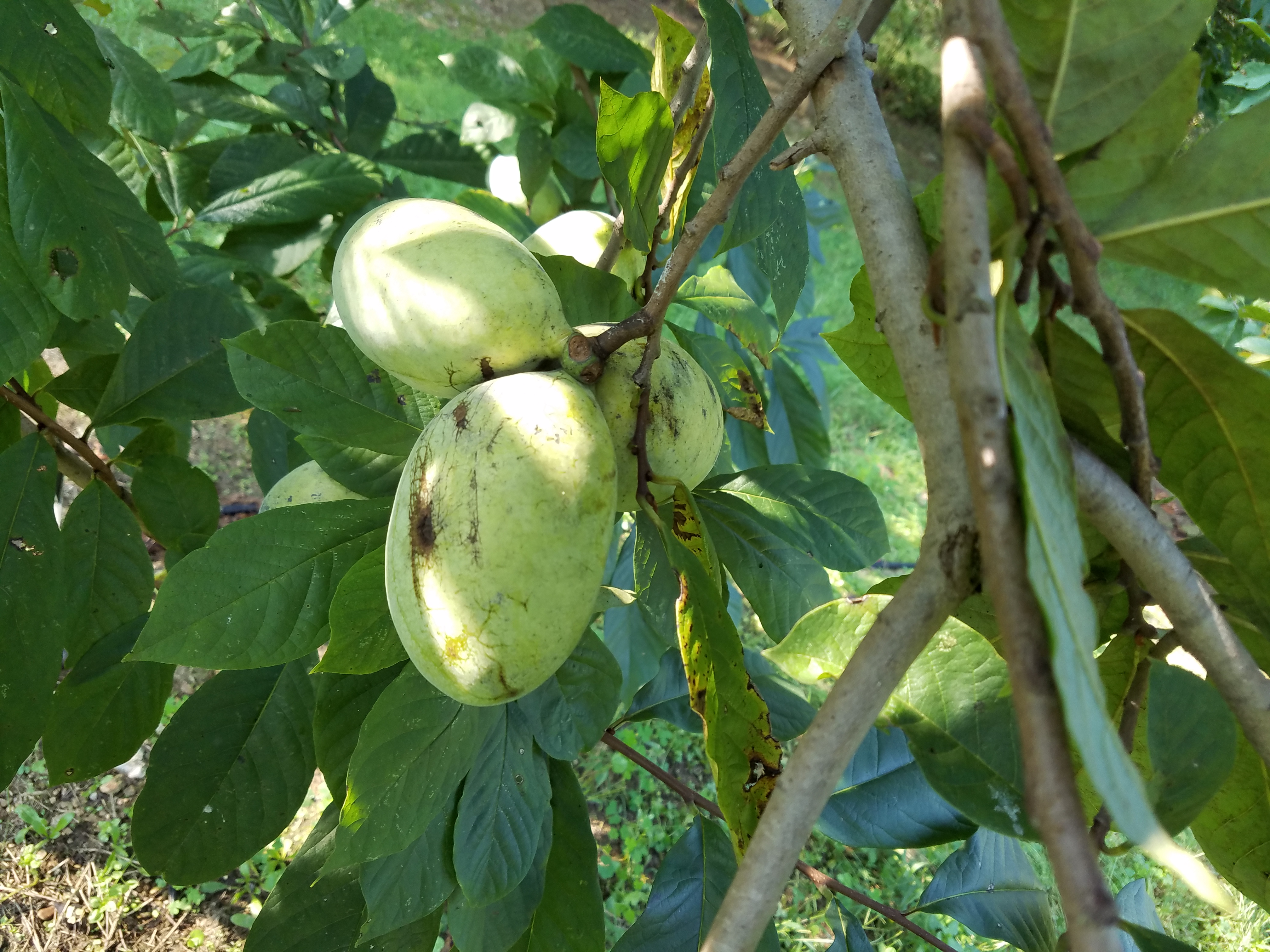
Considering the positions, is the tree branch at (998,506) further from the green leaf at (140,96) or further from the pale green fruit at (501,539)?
the green leaf at (140,96)

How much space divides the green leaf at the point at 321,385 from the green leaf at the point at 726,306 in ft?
2.22

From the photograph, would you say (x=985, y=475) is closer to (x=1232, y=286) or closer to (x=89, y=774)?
(x=1232, y=286)

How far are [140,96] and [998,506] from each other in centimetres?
181

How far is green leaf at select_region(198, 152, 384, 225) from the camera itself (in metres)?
1.81

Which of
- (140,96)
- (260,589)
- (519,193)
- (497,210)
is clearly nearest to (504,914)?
(260,589)

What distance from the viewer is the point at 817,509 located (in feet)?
3.89

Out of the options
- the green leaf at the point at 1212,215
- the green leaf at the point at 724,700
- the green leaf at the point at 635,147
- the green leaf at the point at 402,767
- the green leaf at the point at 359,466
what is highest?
the green leaf at the point at 1212,215

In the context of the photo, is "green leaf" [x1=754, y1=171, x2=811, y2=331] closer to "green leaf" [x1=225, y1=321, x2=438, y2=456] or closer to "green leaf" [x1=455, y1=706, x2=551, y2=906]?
"green leaf" [x1=225, y1=321, x2=438, y2=456]

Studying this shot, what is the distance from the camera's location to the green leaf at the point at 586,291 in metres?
0.97

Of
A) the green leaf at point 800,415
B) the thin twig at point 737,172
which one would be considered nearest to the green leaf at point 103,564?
the thin twig at point 737,172

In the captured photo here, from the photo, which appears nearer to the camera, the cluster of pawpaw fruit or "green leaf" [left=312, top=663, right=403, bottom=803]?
the cluster of pawpaw fruit

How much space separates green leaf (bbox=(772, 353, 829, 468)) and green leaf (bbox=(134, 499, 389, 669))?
1681mm

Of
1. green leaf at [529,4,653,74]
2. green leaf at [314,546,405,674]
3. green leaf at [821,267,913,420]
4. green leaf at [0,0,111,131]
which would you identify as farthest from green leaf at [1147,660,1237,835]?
green leaf at [529,4,653,74]

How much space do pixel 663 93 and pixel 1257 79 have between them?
248 cm
